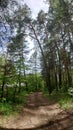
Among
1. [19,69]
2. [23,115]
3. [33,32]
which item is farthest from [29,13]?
[23,115]

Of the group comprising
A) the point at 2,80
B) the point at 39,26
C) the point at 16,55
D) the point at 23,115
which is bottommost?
the point at 23,115

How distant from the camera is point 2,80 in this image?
57.5ft

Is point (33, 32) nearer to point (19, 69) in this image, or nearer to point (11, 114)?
point (19, 69)

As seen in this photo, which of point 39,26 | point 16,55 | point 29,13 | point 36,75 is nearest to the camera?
point 16,55

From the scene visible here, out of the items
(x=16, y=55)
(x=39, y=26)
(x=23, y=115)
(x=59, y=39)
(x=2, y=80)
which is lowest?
(x=23, y=115)

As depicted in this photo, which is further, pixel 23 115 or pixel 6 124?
pixel 23 115

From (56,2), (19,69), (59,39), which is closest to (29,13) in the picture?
(59,39)

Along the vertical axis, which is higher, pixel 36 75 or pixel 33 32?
pixel 33 32

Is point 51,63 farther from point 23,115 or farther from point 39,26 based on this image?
point 23,115

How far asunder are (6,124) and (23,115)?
2.39 metres

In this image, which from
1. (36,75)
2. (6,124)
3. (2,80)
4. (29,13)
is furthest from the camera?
(36,75)

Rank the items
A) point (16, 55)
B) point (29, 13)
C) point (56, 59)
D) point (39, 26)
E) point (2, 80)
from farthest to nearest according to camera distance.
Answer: point (56, 59) → point (39, 26) → point (29, 13) → point (16, 55) → point (2, 80)

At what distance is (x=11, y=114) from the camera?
42.3ft

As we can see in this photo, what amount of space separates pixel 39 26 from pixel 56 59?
8261 millimetres
